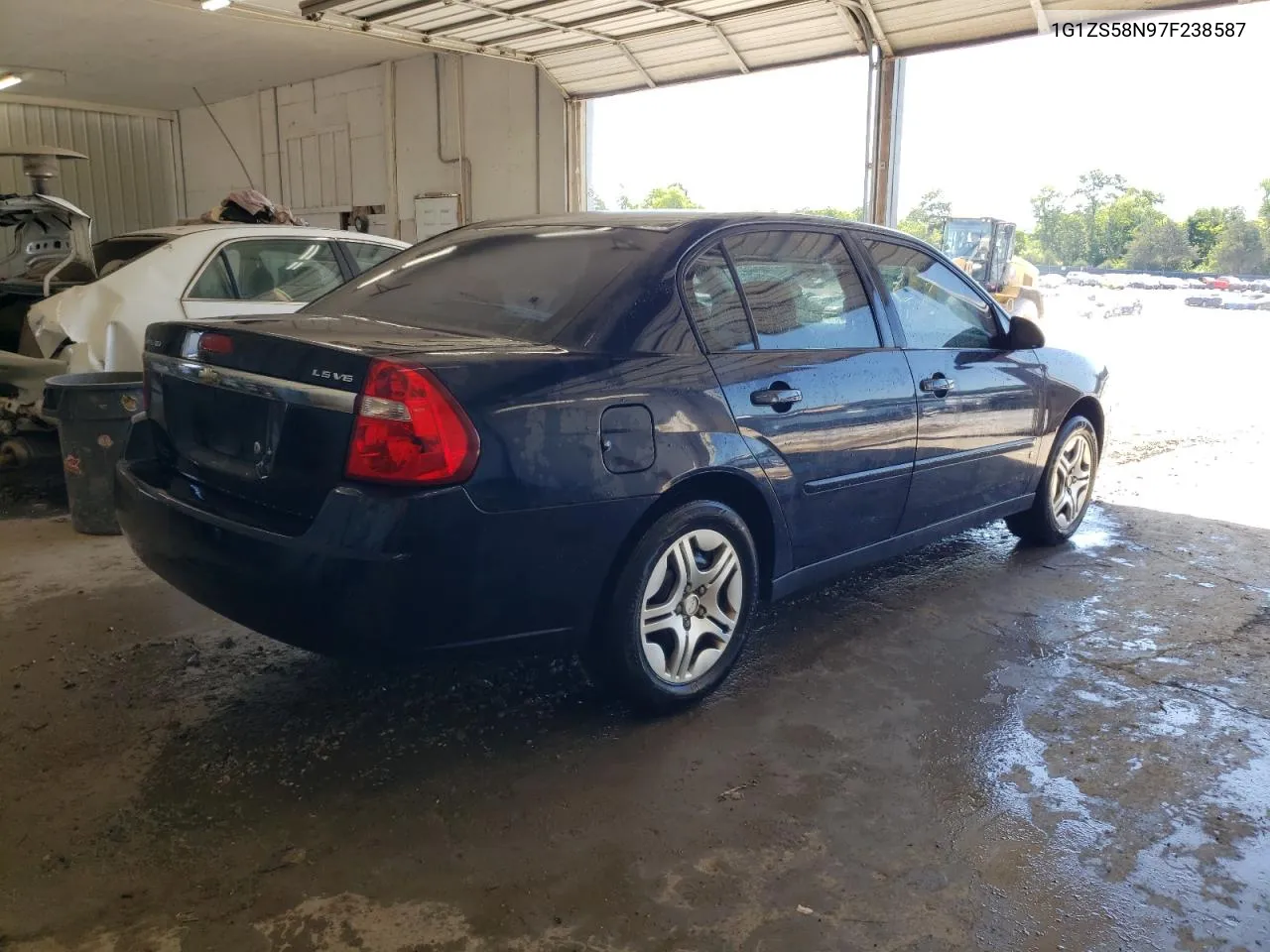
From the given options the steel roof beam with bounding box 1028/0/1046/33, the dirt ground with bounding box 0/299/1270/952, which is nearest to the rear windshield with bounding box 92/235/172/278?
the dirt ground with bounding box 0/299/1270/952

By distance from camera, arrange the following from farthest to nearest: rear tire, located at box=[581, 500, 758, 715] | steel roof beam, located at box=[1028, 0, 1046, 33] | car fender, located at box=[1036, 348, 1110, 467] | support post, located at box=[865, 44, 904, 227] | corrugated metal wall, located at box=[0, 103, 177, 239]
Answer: corrugated metal wall, located at box=[0, 103, 177, 239] < support post, located at box=[865, 44, 904, 227] < steel roof beam, located at box=[1028, 0, 1046, 33] < car fender, located at box=[1036, 348, 1110, 467] < rear tire, located at box=[581, 500, 758, 715]

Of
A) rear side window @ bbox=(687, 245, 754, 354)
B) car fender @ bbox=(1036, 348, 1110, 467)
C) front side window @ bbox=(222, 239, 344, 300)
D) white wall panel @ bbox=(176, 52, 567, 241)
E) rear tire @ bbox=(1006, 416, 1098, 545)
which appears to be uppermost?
white wall panel @ bbox=(176, 52, 567, 241)

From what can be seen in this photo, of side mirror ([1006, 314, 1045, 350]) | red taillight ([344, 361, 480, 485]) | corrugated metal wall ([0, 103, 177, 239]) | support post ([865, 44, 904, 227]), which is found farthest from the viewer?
corrugated metal wall ([0, 103, 177, 239])

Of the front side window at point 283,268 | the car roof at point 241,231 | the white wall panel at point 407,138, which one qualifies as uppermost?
the white wall panel at point 407,138

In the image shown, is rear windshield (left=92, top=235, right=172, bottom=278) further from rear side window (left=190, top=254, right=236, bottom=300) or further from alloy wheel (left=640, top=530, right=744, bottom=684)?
alloy wheel (left=640, top=530, right=744, bottom=684)

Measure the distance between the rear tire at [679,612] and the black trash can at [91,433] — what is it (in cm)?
318

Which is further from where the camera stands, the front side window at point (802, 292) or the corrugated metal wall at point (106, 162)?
the corrugated metal wall at point (106, 162)

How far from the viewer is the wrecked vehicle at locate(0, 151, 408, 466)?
527cm

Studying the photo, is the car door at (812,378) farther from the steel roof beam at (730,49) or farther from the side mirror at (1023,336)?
the steel roof beam at (730,49)

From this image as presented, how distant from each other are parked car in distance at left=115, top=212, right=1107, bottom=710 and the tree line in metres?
6.90

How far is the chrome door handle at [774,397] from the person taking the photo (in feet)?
9.89

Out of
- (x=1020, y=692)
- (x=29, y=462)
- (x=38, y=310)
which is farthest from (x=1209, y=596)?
(x=29, y=462)

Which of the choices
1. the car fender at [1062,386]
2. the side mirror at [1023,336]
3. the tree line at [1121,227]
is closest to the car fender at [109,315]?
the side mirror at [1023,336]

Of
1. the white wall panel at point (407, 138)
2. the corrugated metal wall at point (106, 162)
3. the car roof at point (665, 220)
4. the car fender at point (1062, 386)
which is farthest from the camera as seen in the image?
the corrugated metal wall at point (106, 162)
